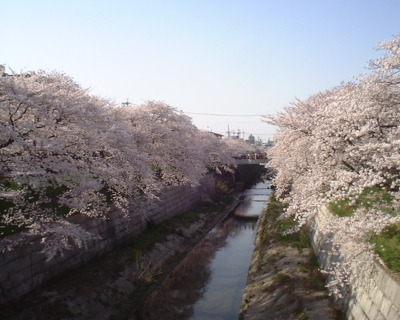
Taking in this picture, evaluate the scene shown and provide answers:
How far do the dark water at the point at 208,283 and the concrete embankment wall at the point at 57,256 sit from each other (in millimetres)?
3115

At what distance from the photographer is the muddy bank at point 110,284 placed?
1123 cm

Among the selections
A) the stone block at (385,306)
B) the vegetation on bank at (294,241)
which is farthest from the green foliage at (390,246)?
the vegetation on bank at (294,241)

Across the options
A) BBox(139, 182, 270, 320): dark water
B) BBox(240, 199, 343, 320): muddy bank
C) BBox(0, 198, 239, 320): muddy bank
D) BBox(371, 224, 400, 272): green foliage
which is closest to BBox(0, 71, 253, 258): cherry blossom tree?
BBox(0, 198, 239, 320): muddy bank

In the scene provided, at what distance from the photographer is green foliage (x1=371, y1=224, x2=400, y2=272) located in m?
8.20

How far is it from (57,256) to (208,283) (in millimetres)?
6871

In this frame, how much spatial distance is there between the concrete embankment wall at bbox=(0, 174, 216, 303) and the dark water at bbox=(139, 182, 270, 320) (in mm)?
3115

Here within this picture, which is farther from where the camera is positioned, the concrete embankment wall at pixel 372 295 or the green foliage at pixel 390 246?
the green foliage at pixel 390 246

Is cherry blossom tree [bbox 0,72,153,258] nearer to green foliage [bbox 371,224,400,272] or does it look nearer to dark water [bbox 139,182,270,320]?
dark water [bbox 139,182,270,320]

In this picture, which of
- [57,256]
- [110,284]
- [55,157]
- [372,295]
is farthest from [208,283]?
[55,157]

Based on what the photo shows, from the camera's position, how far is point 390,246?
29.8ft

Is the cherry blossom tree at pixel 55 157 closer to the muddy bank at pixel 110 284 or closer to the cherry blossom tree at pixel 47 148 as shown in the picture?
the cherry blossom tree at pixel 47 148

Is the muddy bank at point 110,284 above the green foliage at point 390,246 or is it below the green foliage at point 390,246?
below

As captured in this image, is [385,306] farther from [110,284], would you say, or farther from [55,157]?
[110,284]

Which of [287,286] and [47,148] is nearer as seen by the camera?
[47,148]
